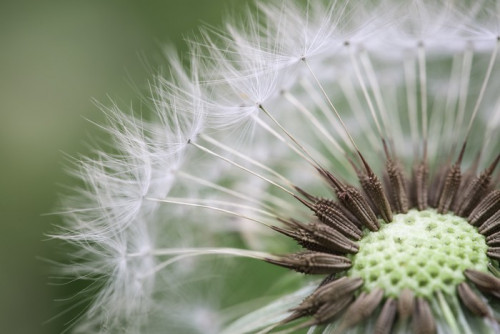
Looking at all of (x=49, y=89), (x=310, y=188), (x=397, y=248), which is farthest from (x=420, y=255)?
(x=49, y=89)

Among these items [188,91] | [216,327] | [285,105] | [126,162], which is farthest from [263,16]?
[216,327]

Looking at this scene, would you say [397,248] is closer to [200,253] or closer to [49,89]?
[200,253]

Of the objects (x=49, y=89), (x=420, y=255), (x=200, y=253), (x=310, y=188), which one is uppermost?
(x=49, y=89)

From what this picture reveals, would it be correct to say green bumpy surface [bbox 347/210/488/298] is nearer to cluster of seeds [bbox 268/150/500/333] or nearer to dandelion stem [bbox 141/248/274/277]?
cluster of seeds [bbox 268/150/500/333]

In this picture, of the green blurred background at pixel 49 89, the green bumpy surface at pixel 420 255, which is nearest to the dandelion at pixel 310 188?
the green bumpy surface at pixel 420 255

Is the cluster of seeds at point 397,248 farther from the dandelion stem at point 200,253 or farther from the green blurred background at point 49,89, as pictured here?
the green blurred background at point 49,89

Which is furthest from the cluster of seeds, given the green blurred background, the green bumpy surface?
the green blurred background

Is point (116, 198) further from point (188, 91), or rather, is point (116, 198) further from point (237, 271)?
point (237, 271)
